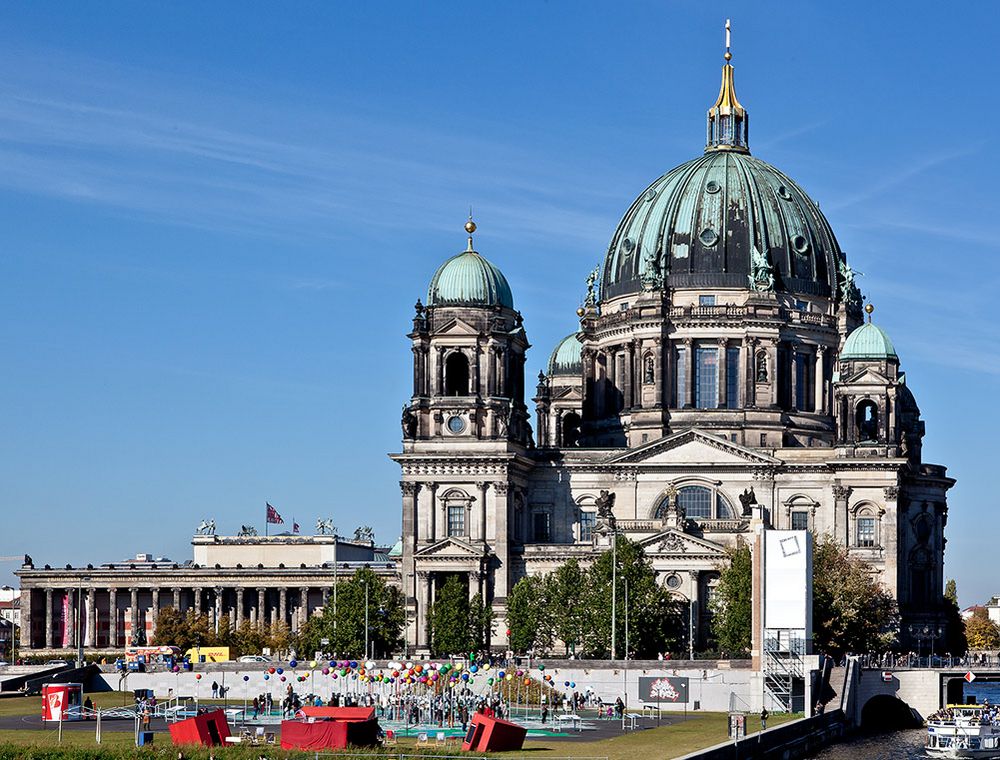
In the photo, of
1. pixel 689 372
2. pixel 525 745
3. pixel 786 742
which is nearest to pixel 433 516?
pixel 689 372

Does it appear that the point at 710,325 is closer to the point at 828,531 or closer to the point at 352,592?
the point at 828,531

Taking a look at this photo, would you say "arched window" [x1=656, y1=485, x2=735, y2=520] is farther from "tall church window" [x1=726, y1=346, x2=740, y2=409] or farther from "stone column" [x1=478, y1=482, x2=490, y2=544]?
"stone column" [x1=478, y1=482, x2=490, y2=544]

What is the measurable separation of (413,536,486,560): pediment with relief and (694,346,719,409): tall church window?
80.5 ft

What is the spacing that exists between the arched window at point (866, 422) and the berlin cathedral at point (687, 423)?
0.20 m

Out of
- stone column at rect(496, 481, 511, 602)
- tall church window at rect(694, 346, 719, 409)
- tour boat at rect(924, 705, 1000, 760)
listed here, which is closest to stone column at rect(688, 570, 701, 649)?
stone column at rect(496, 481, 511, 602)

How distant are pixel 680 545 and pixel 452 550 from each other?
1747 cm

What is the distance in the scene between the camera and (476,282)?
181m

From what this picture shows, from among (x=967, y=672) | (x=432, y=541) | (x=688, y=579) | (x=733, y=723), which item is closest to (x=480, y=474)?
(x=432, y=541)

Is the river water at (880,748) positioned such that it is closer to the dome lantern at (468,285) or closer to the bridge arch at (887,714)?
the bridge arch at (887,714)

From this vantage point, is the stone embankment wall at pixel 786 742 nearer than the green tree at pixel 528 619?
Yes

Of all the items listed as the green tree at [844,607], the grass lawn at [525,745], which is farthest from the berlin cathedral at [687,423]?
the grass lawn at [525,745]

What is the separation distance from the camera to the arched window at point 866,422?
182 metres

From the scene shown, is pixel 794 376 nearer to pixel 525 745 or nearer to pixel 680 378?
pixel 680 378

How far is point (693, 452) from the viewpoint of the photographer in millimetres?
182250
